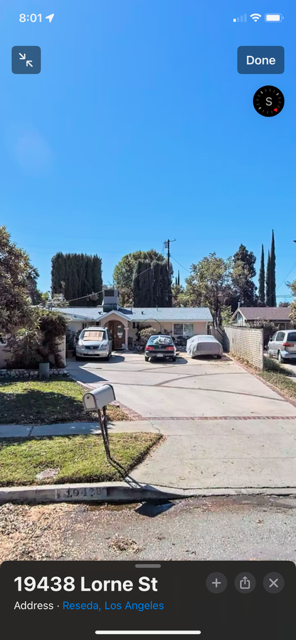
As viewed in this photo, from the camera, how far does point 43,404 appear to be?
824 cm

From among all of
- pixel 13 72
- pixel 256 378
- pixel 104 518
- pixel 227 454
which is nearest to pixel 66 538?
pixel 104 518

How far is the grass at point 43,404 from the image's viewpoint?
7110 mm

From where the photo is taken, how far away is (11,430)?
6387 millimetres

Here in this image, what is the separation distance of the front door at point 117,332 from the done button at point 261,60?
911 inches

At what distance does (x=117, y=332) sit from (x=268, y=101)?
76.2 feet

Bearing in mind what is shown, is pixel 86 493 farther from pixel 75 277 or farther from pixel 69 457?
pixel 75 277

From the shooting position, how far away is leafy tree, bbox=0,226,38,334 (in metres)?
9.32

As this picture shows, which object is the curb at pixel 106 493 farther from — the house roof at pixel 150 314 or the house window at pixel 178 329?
the house window at pixel 178 329

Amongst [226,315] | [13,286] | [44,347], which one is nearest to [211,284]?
[226,315]

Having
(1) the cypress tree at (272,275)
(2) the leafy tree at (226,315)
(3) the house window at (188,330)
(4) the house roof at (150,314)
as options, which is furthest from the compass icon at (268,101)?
(1) the cypress tree at (272,275)
